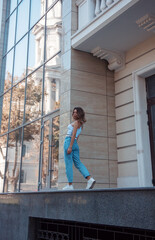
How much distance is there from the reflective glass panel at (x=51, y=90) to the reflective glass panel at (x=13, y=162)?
2.30 meters

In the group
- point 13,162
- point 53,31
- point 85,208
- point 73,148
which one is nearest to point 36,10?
point 53,31

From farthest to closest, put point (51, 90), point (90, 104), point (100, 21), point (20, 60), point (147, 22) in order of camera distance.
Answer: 1. point (20, 60)
2. point (51, 90)
3. point (90, 104)
4. point (100, 21)
5. point (147, 22)

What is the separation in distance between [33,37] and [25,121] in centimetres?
355

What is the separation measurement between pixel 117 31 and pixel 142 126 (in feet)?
8.73

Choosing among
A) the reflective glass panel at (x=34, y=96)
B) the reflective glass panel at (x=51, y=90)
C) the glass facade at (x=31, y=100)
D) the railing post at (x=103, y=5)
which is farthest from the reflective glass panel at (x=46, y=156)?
the railing post at (x=103, y=5)

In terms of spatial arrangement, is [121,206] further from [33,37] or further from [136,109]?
[33,37]

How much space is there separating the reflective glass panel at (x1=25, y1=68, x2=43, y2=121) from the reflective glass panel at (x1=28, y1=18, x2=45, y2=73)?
0.43 metres

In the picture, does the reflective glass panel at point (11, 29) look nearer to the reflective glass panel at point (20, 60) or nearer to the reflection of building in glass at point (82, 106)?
the reflective glass panel at point (20, 60)

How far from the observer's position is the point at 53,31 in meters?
10.2

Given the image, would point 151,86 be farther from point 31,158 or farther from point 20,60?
point 20,60

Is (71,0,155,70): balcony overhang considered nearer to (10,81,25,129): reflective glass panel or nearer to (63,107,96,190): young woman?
(63,107,96,190): young woman

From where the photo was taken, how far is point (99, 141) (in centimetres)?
843

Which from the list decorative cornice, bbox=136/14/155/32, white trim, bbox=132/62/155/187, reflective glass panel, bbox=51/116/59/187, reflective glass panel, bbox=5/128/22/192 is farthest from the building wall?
reflective glass panel, bbox=5/128/22/192

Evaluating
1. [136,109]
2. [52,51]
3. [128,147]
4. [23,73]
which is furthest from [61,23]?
[128,147]
